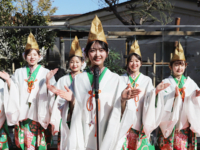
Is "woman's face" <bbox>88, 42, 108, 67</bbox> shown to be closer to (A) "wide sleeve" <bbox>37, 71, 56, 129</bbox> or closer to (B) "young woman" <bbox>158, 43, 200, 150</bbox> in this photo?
(B) "young woman" <bbox>158, 43, 200, 150</bbox>

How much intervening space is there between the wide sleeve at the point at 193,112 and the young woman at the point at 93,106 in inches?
72.4

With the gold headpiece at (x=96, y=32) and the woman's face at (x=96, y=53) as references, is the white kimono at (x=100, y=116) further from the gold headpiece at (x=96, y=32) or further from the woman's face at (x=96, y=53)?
the gold headpiece at (x=96, y=32)

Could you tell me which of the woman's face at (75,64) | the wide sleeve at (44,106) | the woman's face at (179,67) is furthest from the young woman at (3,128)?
the woman's face at (179,67)

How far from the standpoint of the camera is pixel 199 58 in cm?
517

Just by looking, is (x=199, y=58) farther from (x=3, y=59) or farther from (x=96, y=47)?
(x=3, y=59)

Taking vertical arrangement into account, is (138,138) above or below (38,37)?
below

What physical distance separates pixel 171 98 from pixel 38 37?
10.2 feet

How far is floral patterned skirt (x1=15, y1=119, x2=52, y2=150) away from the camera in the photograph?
3.95m

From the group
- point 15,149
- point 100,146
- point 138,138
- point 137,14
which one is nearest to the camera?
point 100,146

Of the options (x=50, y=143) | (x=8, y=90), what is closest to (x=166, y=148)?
(x=50, y=143)

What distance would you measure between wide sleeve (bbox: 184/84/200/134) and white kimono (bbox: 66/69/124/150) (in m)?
1.81

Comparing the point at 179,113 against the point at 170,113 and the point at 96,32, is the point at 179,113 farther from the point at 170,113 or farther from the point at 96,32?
the point at 96,32

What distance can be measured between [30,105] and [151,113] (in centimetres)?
196

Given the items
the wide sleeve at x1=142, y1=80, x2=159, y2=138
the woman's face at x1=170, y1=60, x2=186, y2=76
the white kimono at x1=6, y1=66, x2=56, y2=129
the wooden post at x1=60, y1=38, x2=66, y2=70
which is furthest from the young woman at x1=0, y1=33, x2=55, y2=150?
the woman's face at x1=170, y1=60, x2=186, y2=76
